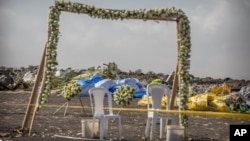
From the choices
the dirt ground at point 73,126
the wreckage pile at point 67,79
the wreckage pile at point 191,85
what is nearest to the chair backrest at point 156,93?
the dirt ground at point 73,126

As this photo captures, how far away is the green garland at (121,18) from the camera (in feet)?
32.6

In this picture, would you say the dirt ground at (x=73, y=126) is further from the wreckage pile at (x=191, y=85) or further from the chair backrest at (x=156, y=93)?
the wreckage pile at (x=191, y=85)

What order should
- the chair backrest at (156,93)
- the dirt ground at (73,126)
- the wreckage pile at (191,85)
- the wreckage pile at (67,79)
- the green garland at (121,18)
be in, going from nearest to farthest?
the chair backrest at (156,93) → the dirt ground at (73,126) → the green garland at (121,18) → the wreckage pile at (191,85) → the wreckage pile at (67,79)

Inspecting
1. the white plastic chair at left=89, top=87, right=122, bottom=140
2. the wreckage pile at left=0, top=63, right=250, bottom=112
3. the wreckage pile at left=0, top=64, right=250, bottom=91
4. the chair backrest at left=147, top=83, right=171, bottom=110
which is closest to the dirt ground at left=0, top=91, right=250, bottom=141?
the white plastic chair at left=89, top=87, right=122, bottom=140

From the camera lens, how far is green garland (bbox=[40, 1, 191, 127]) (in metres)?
9.94

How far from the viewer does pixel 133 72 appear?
35.6 meters

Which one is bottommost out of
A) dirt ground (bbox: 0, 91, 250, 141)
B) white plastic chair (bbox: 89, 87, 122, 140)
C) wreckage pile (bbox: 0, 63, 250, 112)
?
dirt ground (bbox: 0, 91, 250, 141)

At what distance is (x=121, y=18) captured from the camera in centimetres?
1006

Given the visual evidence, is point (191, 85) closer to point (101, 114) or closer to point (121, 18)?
point (121, 18)

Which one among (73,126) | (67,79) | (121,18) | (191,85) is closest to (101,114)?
(121,18)

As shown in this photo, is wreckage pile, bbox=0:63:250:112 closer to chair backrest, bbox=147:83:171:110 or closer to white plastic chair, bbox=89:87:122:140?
white plastic chair, bbox=89:87:122:140

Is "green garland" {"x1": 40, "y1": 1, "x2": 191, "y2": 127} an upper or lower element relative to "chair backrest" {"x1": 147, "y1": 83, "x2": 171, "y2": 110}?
upper

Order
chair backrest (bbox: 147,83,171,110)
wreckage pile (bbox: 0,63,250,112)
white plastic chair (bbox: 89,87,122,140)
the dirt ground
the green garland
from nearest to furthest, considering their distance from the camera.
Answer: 1. white plastic chair (bbox: 89,87,122,140)
2. chair backrest (bbox: 147,83,171,110)
3. the dirt ground
4. the green garland
5. wreckage pile (bbox: 0,63,250,112)

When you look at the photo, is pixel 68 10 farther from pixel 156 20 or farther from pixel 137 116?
pixel 137 116
